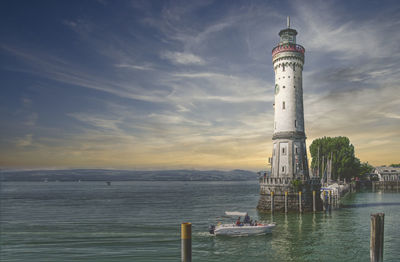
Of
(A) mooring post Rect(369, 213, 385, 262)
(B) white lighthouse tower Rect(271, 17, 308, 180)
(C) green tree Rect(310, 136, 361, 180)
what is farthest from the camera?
(C) green tree Rect(310, 136, 361, 180)

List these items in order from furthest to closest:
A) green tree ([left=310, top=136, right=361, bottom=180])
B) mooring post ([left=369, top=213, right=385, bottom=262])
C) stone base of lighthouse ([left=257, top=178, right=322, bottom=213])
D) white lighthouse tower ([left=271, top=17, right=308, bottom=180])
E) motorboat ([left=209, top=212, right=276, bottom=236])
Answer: green tree ([left=310, top=136, right=361, bottom=180])
white lighthouse tower ([left=271, top=17, right=308, bottom=180])
stone base of lighthouse ([left=257, top=178, right=322, bottom=213])
motorboat ([left=209, top=212, right=276, bottom=236])
mooring post ([left=369, top=213, right=385, bottom=262])

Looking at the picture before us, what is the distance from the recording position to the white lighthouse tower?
174ft

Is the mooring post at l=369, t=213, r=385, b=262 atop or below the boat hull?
atop

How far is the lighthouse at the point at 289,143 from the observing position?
51.1 metres

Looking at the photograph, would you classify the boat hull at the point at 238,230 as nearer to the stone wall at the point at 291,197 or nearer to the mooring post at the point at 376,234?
the mooring post at the point at 376,234

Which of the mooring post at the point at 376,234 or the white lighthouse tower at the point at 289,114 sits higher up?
the white lighthouse tower at the point at 289,114

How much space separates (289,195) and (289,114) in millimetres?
13253

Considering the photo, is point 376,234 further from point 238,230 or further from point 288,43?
point 288,43

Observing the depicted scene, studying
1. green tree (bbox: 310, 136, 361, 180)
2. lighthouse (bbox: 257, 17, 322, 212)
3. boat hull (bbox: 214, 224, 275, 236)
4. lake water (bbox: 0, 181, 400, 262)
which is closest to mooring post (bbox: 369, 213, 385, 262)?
lake water (bbox: 0, 181, 400, 262)

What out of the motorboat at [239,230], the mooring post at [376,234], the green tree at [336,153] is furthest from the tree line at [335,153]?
the mooring post at [376,234]

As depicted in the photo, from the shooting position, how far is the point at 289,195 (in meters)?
50.9

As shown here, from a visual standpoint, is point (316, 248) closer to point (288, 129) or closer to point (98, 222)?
point (288, 129)

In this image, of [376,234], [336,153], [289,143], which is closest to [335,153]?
[336,153]

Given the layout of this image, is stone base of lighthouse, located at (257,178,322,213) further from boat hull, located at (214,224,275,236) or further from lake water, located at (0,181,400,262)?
boat hull, located at (214,224,275,236)
